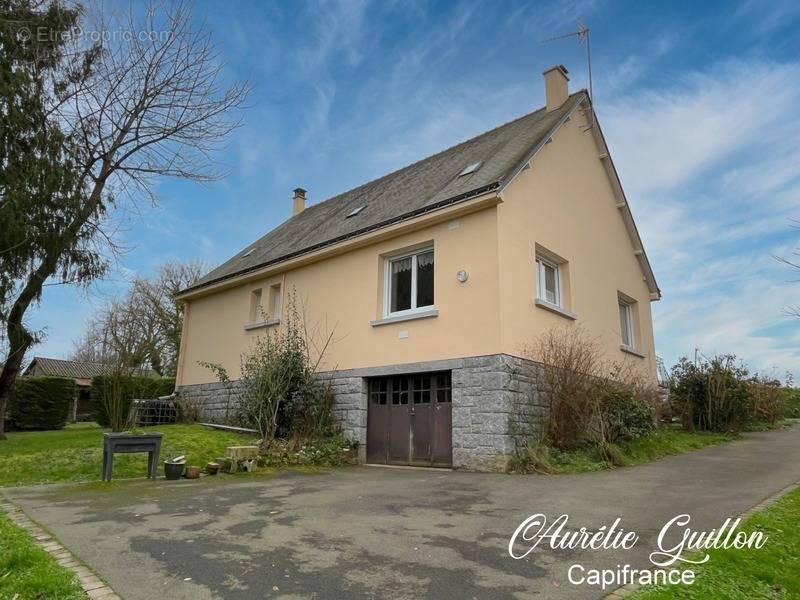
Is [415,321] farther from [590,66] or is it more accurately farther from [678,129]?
[590,66]

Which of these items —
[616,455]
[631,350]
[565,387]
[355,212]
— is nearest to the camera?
[616,455]

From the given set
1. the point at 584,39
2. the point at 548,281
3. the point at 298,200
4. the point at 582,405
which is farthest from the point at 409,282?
the point at 298,200

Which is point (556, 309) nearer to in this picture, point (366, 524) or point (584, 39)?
point (366, 524)

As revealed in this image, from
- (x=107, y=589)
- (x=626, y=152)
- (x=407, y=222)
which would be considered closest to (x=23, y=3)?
(x=407, y=222)

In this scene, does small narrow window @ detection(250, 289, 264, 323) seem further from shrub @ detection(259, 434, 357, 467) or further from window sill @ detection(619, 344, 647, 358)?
window sill @ detection(619, 344, 647, 358)

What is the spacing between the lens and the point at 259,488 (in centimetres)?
722

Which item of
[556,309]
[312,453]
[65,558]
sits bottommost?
[65,558]

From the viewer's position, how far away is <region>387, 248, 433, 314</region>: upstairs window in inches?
427

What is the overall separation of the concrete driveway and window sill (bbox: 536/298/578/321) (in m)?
3.43

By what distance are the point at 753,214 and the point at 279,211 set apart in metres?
17.4

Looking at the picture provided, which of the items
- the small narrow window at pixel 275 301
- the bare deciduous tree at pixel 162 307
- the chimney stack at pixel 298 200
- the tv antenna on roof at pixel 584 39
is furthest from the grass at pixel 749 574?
the bare deciduous tree at pixel 162 307

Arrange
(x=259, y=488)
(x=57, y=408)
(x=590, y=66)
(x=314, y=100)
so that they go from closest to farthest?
(x=259, y=488) → (x=314, y=100) → (x=590, y=66) → (x=57, y=408)

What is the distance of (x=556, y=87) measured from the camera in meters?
13.8

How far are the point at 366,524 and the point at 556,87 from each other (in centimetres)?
1264
